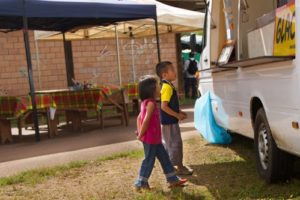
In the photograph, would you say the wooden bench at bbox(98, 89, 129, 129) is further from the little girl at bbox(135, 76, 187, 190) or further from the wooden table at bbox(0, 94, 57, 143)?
the little girl at bbox(135, 76, 187, 190)

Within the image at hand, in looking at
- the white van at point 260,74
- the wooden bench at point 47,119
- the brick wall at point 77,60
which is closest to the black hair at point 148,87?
the white van at point 260,74

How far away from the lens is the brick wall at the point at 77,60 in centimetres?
1616

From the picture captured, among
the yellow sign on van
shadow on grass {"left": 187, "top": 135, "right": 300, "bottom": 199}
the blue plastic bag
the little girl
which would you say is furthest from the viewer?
the blue plastic bag

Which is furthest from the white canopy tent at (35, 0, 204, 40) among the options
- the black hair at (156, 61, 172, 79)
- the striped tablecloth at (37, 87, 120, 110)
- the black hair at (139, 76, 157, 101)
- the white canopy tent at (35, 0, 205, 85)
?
the black hair at (139, 76, 157, 101)

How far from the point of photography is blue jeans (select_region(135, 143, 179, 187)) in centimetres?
542

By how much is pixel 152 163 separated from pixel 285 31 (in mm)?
1999

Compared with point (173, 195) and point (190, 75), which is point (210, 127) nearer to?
point (173, 195)

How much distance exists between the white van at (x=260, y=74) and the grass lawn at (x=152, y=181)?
32 centimetres

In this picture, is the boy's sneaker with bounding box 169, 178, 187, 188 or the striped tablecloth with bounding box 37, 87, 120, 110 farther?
the striped tablecloth with bounding box 37, 87, 120, 110

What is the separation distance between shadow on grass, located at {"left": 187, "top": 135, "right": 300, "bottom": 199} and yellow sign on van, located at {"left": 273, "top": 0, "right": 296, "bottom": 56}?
55.2 inches

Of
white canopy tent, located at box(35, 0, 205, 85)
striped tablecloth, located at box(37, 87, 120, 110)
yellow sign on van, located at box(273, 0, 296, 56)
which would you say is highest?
white canopy tent, located at box(35, 0, 205, 85)

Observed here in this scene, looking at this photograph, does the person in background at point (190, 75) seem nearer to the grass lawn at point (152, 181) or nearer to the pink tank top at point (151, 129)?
the grass lawn at point (152, 181)

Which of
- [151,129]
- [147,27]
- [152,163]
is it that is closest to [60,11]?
[151,129]

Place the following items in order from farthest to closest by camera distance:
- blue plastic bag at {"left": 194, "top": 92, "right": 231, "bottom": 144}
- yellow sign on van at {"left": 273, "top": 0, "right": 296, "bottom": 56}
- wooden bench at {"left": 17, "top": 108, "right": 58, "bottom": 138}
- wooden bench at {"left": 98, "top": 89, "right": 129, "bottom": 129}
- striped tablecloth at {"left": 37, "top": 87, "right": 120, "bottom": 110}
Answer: wooden bench at {"left": 98, "top": 89, "right": 129, "bottom": 129} < striped tablecloth at {"left": 37, "top": 87, "right": 120, "bottom": 110} < wooden bench at {"left": 17, "top": 108, "right": 58, "bottom": 138} < blue plastic bag at {"left": 194, "top": 92, "right": 231, "bottom": 144} < yellow sign on van at {"left": 273, "top": 0, "right": 296, "bottom": 56}
